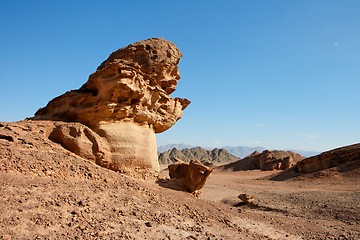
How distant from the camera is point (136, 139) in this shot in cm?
1175

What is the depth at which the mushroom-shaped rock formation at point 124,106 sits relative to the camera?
11266 mm

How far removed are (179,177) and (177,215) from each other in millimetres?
4179

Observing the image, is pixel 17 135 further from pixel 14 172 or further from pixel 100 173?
pixel 100 173

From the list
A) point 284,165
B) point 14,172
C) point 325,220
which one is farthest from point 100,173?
point 284,165

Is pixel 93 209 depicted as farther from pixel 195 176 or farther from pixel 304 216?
pixel 304 216

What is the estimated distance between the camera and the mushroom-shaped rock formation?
11266 mm

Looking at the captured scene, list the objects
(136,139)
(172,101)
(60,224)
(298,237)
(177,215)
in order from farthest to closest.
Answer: (172,101) < (136,139) < (298,237) < (177,215) < (60,224)

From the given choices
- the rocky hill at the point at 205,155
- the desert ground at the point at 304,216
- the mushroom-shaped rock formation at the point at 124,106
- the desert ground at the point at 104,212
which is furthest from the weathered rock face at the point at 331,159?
the rocky hill at the point at 205,155

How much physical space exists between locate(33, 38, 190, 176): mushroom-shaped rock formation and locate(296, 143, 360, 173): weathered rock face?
2252 centimetres

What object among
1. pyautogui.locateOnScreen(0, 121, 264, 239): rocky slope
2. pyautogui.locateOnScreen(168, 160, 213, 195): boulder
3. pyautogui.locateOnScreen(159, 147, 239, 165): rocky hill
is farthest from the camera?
pyautogui.locateOnScreen(159, 147, 239, 165): rocky hill

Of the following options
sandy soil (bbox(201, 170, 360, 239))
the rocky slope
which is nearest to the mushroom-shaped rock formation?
the rocky slope

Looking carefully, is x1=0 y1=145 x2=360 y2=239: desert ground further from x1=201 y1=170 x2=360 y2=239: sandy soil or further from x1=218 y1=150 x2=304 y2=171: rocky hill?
x1=218 y1=150 x2=304 y2=171: rocky hill

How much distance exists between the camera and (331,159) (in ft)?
99.7

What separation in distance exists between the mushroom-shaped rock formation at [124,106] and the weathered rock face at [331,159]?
22.5 meters
